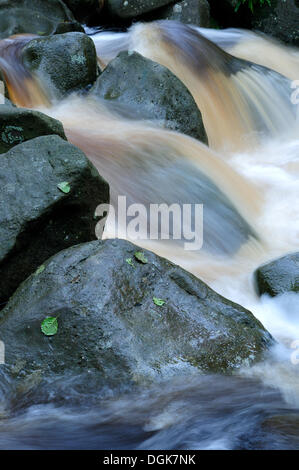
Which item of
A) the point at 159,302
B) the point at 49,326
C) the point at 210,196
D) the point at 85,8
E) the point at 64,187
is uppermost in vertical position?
the point at 85,8

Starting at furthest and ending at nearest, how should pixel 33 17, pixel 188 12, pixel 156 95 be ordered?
pixel 188 12 → pixel 33 17 → pixel 156 95

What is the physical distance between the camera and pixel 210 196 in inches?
225

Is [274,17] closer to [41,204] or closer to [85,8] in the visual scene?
[85,8]

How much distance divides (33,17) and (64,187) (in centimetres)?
665

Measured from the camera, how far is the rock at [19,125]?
4234 mm

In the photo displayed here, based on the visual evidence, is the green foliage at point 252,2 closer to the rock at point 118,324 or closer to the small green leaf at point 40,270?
the rock at point 118,324

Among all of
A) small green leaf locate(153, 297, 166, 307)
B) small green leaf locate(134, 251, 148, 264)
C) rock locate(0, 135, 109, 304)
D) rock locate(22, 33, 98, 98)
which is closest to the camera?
small green leaf locate(153, 297, 166, 307)

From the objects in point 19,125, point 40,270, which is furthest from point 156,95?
point 40,270

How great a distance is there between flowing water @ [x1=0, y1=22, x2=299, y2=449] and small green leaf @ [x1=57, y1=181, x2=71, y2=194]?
114cm

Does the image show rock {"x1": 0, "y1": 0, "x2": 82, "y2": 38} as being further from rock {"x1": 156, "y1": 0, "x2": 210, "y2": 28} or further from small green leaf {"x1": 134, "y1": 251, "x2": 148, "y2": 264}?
small green leaf {"x1": 134, "y1": 251, "x2": 148, "y2": 264}

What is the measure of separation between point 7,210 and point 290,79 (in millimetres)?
6855

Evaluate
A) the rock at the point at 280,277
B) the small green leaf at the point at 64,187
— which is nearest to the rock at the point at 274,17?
the rock at the point at 280,277

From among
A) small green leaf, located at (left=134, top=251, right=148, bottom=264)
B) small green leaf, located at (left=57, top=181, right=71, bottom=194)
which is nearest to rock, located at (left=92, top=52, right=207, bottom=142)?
small green leaf, located at (left=57, top=181, right=71, bottom=194)

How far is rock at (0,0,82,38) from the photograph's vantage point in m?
8.98
